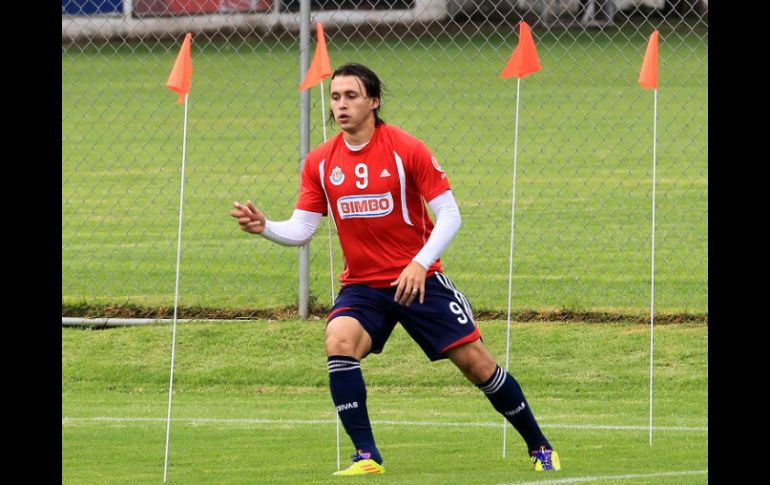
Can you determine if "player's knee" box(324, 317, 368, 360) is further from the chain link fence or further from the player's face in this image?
the chain link fence

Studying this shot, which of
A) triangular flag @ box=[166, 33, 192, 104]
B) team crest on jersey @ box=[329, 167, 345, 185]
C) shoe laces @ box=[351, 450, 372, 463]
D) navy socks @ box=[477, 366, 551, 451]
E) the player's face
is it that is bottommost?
shoe laces @ box=[351, 450, 372, 463]

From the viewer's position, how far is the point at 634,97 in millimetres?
24625

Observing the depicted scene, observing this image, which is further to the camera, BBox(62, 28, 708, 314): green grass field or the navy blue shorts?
BBox(62, 28, 708, 314): green grass field

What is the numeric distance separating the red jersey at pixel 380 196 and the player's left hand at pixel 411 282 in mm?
320

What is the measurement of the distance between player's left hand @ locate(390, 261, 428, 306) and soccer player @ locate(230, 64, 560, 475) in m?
0.03

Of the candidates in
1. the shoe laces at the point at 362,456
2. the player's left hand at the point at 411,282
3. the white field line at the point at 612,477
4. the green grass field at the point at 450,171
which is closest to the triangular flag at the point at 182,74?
the player's left hand at the point at 411,282

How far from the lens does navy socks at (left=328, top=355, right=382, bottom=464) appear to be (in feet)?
25.5

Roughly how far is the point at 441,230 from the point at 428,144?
14.2m

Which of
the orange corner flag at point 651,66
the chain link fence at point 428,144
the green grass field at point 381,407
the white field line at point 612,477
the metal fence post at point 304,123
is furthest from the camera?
the chain link fence at point 428,144

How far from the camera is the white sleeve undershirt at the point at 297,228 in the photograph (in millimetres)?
8094

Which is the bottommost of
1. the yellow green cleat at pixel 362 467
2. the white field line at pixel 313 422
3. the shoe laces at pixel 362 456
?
the white field line at pixel 313 422

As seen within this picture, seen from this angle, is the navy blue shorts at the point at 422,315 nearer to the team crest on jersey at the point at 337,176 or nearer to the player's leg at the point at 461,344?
the player's leg at the point at 461,344

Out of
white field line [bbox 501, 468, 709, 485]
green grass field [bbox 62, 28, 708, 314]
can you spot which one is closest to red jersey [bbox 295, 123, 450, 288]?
white field line [bbox 501, 468, 709, 485]
